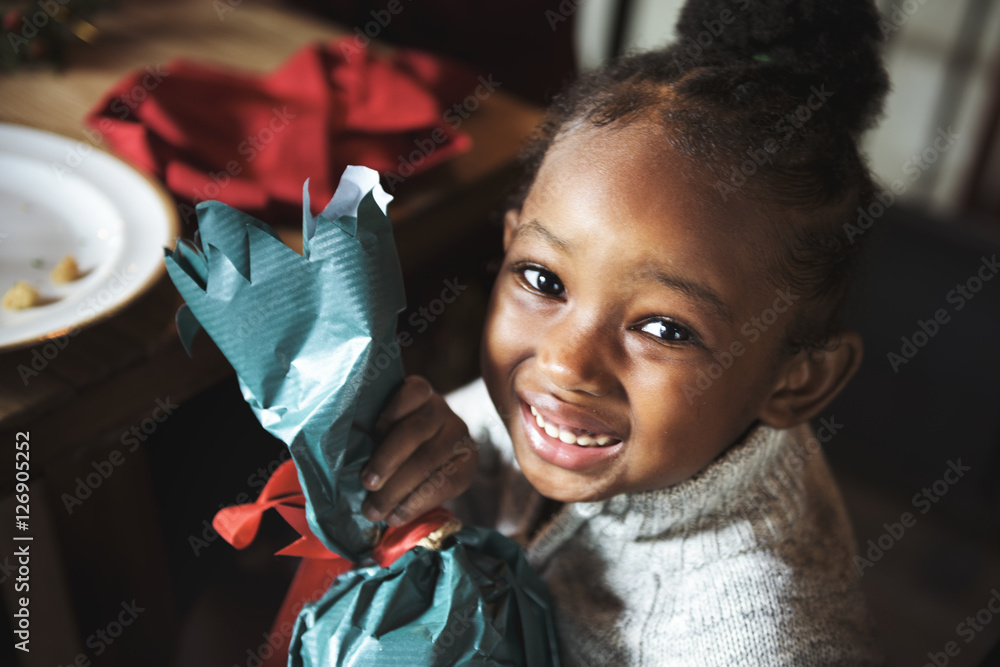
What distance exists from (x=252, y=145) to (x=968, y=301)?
2.57 ft

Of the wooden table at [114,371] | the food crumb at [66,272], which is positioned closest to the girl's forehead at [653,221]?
the wooden table at [114,371]

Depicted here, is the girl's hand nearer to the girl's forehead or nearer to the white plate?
the girl's forehead

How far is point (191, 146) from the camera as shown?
90cm

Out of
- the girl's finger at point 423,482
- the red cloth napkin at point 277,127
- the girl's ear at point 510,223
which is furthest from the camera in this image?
the red cloth napkin at point 277,127

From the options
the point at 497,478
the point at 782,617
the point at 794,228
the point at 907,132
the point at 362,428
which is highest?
the point at 794,228

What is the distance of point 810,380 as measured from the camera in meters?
0.69

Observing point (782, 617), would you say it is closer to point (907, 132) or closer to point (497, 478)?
point (497, 478)

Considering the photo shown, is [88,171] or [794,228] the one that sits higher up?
[794,228]

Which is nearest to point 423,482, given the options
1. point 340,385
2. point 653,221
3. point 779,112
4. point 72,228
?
point 340,385

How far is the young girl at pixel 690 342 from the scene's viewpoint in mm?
582

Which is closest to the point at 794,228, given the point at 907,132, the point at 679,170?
the point at 679,170

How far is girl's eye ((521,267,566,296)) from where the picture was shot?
0.64m

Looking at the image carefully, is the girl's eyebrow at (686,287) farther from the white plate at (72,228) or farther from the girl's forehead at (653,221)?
the white plate at (72,228)

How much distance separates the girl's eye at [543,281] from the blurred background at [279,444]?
9.9 inches
